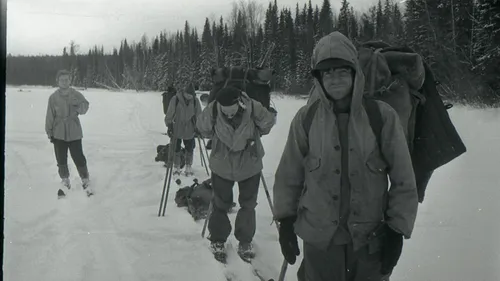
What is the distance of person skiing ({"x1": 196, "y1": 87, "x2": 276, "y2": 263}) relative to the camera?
11.4 ft

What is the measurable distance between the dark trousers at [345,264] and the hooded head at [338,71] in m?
0.71

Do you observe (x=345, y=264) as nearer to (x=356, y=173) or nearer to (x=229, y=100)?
(x=356, y=173)

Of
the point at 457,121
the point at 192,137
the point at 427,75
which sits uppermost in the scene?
the point at 427,75

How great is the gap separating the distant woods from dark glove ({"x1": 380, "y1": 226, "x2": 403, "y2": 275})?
87.1 inches

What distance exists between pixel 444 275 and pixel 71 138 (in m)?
5.12

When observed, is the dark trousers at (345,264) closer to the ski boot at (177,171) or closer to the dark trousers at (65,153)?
the dark trousers at (65,153)

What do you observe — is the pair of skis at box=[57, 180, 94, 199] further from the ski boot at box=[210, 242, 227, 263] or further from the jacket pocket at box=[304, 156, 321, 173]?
the jacket pocket at box=[304, 156, 321, 173]

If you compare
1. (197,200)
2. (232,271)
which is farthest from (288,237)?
(197,200)

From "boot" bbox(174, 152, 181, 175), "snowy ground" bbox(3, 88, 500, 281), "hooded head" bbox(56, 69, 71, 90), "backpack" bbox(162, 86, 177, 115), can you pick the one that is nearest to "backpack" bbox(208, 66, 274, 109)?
"snowy ground" bbox(3, 88, 500, 281)

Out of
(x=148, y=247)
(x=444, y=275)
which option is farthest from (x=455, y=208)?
(x=148, y=247)

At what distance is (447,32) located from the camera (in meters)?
5.50

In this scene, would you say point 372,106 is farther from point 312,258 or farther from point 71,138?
point 71,138

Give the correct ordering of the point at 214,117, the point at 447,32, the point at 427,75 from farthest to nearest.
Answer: the point at 447,32 → the point at 214,117 → the point at 427,75

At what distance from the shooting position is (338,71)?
1.80 m
